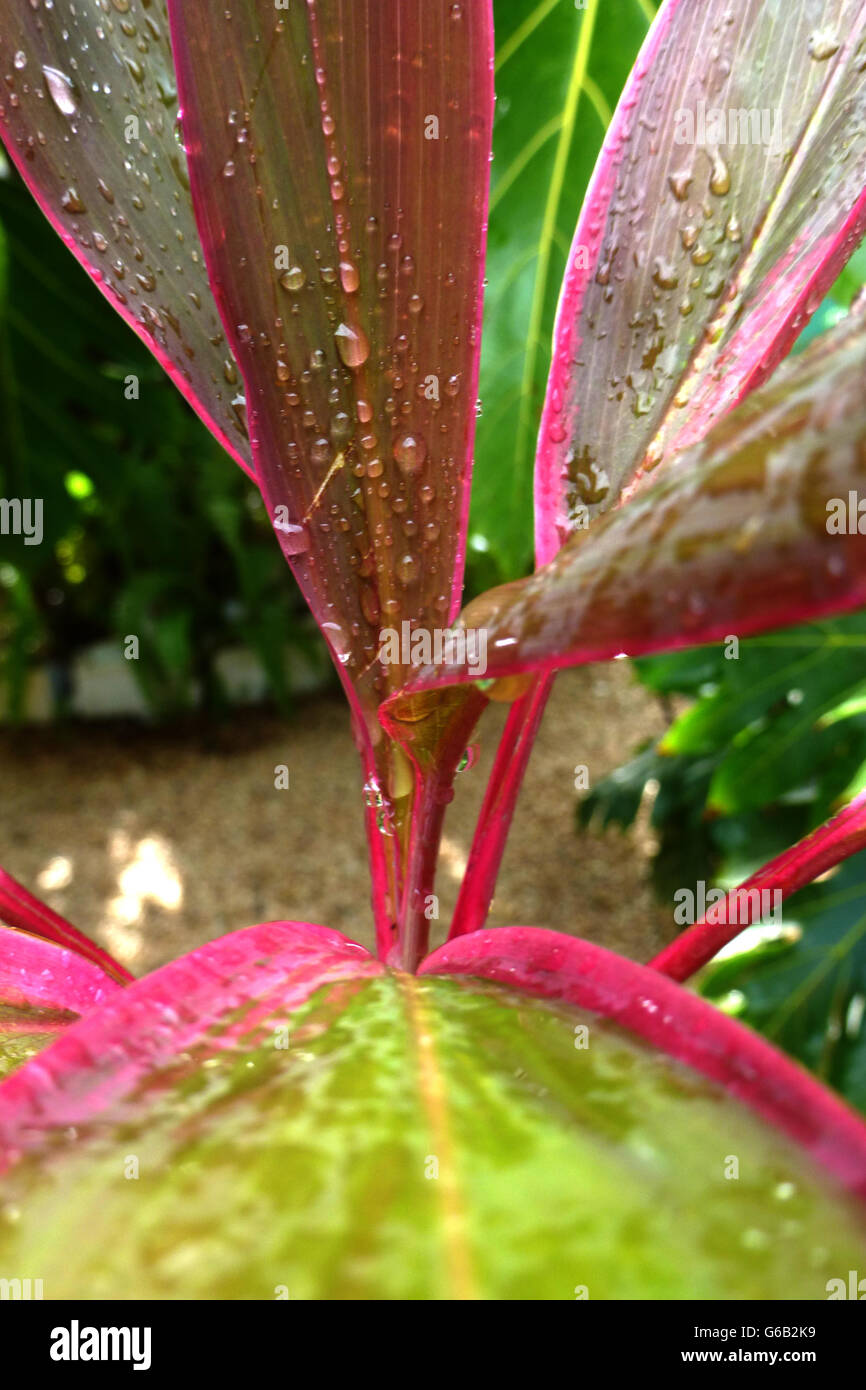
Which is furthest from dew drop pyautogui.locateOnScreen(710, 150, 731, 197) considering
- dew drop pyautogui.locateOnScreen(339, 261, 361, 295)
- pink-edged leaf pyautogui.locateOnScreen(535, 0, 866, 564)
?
dew drop pyautogui.locateOnScreen(339, 261, 361, 295)

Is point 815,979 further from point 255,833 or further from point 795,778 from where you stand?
point 255,833

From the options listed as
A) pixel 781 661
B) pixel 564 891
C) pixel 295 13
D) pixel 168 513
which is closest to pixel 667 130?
pixel 295 13

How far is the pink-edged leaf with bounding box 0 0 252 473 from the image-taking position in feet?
1.08

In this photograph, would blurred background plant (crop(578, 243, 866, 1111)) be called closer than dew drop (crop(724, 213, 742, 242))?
No

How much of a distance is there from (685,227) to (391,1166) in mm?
333

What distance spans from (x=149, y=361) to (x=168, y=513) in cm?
152

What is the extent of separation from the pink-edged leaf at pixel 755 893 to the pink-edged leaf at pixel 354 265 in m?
0.13

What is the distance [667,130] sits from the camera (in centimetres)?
36

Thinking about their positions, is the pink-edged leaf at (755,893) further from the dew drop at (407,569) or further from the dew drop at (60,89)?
the dew drop at (60,89)

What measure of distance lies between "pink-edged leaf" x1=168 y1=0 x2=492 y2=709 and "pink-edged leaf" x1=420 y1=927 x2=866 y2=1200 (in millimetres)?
104

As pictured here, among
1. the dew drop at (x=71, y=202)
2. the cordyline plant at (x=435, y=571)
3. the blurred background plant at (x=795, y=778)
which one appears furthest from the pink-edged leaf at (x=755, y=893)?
the blurred background plant at (x=795, y=778)

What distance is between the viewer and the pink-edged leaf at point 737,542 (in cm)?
14

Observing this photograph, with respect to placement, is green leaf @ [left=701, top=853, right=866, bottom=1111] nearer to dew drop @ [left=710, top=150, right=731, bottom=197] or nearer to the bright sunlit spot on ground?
dew drop @ [left=710, top=150, right=731, bottom=197]

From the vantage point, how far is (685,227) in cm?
36
